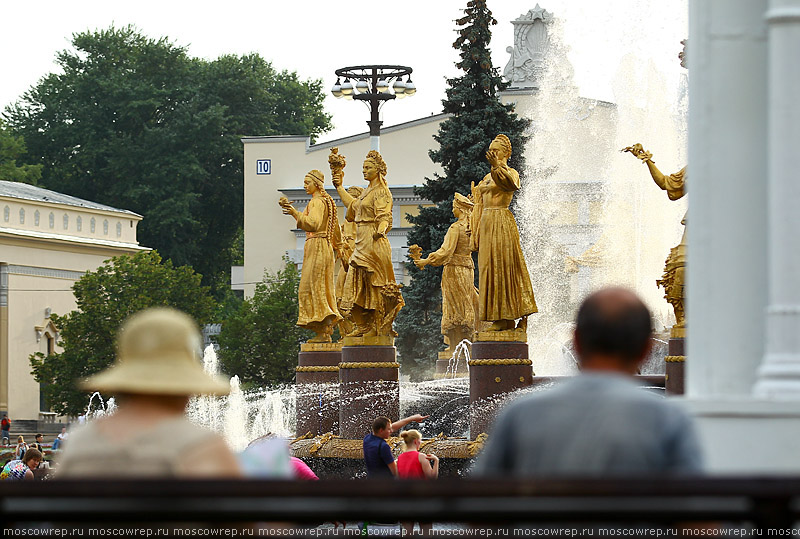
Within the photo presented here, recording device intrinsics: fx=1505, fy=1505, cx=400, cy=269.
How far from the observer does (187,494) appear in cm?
365

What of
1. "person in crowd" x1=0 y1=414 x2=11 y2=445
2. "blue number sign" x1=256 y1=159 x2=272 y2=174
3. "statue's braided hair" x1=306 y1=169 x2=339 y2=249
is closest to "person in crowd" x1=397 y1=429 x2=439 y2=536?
"statue's braided hair" x1=306 y1=169 x2=339 y2=249

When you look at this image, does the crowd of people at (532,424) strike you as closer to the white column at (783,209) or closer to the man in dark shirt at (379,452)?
the white column at (783,209)

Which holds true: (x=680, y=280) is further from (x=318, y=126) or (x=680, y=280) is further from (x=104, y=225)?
(x=318, y=126)

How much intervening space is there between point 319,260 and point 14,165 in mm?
51543

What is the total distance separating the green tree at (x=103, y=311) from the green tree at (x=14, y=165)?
18.1 metres

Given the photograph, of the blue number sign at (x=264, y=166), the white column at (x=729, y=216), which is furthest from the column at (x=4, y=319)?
the white column at (x=729, y=216)

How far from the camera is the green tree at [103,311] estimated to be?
48.7 m

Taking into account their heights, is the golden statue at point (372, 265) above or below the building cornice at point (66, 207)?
below

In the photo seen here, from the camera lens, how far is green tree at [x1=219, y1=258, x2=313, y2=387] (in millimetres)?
49562

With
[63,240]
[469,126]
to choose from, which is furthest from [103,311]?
[469,126]

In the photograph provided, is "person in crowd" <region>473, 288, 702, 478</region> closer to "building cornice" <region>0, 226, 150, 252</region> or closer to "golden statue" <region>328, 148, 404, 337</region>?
"golden statue" <region>328, 148, 404, 337</region>

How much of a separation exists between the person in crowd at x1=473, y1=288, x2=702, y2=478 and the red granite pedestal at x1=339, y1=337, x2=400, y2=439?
540 inches

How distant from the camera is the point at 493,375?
51.8 feet

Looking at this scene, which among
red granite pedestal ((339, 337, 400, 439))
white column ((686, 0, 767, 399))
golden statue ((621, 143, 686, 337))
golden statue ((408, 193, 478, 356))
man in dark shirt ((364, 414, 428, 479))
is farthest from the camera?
golden statue ((408, 193, 478, 356))
